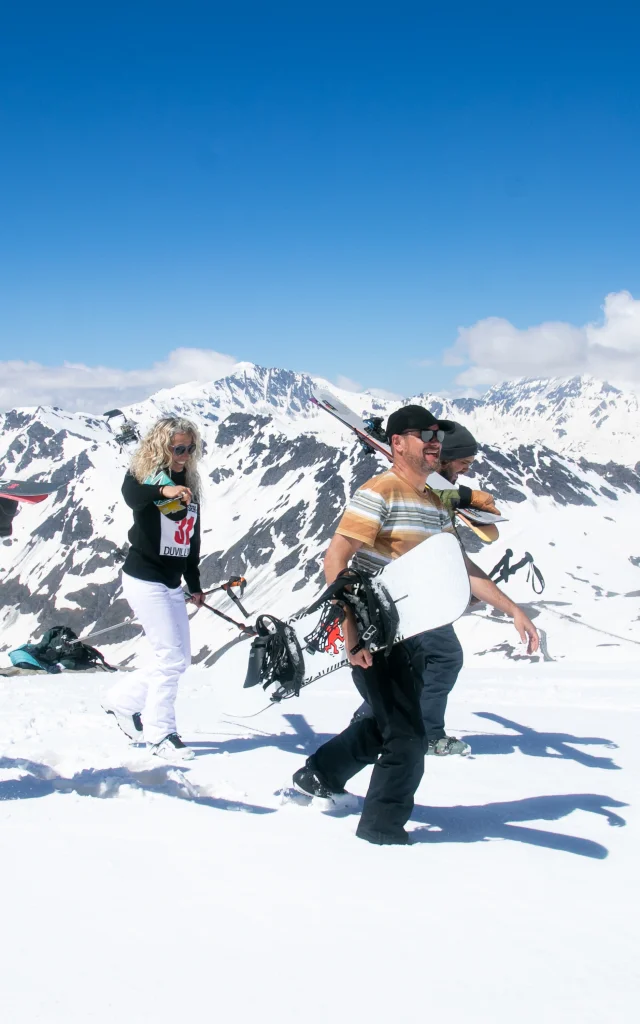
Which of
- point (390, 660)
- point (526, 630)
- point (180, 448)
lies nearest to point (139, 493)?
point (180, 448)

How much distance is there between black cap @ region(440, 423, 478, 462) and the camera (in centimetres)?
593

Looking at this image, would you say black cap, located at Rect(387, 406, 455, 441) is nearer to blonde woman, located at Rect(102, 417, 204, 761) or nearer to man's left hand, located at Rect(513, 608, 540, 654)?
man's left hand, located at Rect(513, 608, 540, 654)

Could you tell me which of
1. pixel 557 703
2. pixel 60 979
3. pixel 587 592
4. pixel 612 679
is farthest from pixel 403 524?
pixel 587 592

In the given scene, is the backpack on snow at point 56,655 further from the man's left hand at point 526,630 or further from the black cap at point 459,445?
the man's left hand at point 526,630

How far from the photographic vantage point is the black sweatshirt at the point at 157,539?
6340mm

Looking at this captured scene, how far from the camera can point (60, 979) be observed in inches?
94.7

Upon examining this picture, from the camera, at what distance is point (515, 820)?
4.70 metres

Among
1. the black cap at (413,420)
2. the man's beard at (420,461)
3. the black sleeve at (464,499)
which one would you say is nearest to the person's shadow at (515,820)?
the man's beard at (420,461)

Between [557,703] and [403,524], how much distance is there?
5827 millimetres

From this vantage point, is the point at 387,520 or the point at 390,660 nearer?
the point at 390,660

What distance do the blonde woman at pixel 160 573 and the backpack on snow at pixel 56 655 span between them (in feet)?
29.1

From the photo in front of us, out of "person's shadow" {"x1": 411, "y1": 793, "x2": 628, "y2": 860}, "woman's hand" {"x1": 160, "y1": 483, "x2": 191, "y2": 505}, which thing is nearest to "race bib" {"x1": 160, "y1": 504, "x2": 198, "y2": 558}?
"woman's hand" {"x1": 160, "y1": 483, "x2": 191, "y2": 505}

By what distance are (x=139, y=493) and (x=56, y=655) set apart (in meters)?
→ 10.7

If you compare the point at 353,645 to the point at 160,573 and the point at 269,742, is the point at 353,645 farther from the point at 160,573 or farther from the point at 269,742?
the point at 269,742
